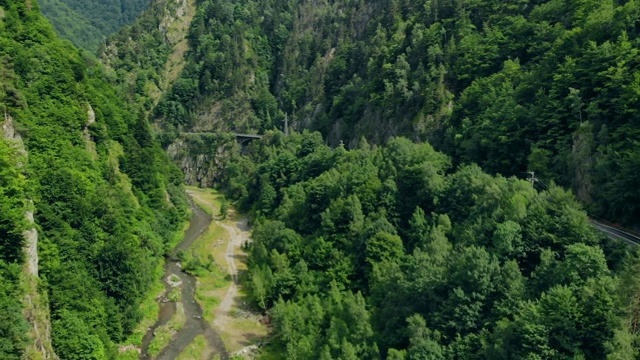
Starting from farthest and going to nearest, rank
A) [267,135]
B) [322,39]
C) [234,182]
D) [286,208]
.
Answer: [322,39] → [267,135] → [234,182] → [286,208]

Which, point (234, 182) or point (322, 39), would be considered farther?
point (322, 39)

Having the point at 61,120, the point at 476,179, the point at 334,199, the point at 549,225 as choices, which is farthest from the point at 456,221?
the point at 61,120

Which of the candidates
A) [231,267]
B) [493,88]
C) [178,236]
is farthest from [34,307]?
[493,88]

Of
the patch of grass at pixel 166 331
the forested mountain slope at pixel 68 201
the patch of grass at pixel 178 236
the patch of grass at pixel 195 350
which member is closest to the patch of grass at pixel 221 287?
the patch of grass at pixel 195 350

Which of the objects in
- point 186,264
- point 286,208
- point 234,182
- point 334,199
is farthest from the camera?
point 234,182

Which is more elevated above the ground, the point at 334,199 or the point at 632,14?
the point at 632,14

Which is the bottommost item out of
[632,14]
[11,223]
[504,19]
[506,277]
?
[11,223]

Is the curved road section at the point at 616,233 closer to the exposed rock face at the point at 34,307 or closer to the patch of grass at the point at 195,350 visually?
the patch of grass at the point at 195,350

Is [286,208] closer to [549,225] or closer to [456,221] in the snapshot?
[456,221]
